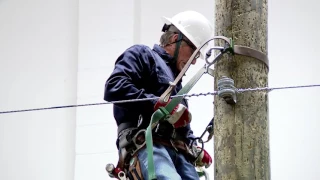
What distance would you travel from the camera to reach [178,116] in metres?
→ 2.97

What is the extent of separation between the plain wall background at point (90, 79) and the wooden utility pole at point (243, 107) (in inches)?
95.0

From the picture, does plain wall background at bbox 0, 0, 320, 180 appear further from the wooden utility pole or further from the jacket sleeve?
the wooden utility pole

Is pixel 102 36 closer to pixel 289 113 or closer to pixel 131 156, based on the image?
pixel 289 113

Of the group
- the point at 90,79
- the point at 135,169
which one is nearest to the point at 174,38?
the point at 135,169

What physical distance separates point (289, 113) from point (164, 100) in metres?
2.52

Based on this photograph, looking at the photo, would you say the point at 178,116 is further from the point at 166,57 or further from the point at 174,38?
the point at 174,38

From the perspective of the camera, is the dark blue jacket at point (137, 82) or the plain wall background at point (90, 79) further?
the plain wall background at point (90, 79)

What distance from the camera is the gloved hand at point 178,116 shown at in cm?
295

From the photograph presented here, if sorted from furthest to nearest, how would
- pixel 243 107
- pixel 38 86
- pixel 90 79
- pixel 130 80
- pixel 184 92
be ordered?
pixel 38 86 < pixel 90 79 < pixel 130 80 < pixel 184 92 < pixel 243 107

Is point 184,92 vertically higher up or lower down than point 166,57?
lower down

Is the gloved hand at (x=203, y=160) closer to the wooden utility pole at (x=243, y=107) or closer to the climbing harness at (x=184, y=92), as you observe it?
the climbing harness at (x=184, y=92)

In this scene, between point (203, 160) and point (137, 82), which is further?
point (203, 160)

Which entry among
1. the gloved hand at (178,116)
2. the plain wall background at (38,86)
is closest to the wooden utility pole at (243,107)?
the gloved hand at (178,116)

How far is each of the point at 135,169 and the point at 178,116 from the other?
29 cm
